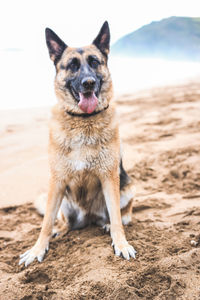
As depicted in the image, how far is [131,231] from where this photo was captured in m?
2.55

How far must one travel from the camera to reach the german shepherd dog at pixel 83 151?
2.30m

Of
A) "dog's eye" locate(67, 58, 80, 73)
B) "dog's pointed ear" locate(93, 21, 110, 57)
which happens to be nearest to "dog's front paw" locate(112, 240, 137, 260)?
"dog's eye" locate(67, 58, 80, 73)

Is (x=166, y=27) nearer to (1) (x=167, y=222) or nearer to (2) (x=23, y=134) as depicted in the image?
(2) (x=23, y=134)

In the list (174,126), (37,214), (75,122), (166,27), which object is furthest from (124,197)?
(166,27)

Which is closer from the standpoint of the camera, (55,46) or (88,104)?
(88,104)

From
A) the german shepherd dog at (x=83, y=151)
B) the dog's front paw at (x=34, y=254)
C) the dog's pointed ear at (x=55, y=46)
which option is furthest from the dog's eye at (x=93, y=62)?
the dog's front paw at (x=34, y=254)

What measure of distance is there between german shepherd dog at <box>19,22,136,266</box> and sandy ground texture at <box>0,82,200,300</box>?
0.15 meters

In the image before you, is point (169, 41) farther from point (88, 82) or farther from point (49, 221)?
point (49, 221)

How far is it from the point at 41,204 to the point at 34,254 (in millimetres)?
937

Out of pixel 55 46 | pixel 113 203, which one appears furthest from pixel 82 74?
pixel 113 203

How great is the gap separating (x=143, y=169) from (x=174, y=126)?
1850 millimetres

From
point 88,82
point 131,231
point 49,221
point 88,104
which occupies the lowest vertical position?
point 131,231

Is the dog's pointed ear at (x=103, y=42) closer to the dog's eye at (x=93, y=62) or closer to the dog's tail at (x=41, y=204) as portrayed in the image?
the dog's eye at (x=93, y=62)

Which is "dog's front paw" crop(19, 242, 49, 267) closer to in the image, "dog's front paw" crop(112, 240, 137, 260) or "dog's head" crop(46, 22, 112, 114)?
"dog's front paw" crop(112, 240, 137, 260)
